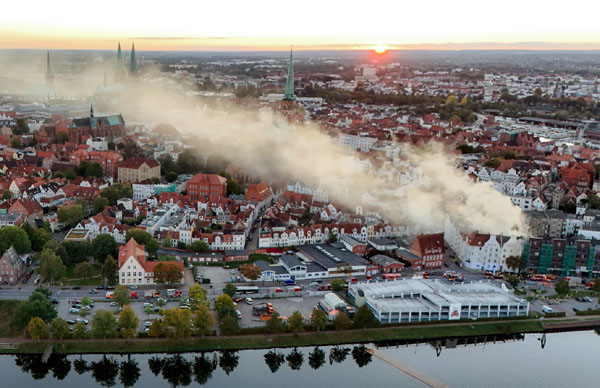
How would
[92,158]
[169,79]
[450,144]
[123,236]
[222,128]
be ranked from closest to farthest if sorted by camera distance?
[123,236]
[92,158]
[450,144]
[222,128]
[169,79]

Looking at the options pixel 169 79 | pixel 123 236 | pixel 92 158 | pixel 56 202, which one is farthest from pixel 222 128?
pixel 169 79

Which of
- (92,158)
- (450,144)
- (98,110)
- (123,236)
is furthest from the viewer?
(98,110)

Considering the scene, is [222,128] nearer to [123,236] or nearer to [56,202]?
[56,202]

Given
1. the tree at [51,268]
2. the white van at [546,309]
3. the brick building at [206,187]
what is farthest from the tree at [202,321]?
the brick building at [206,187]

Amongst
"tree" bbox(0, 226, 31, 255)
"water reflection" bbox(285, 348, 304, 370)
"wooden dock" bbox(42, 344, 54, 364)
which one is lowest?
"water reflection" bbox(285, 348, 304, 370)

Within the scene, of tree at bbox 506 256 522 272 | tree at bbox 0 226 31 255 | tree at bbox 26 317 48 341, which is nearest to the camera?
tree at bbox 26 317 48 341

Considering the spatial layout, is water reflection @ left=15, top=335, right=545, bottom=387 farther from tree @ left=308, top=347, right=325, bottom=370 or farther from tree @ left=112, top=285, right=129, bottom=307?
tree @ left=112, top=285, right=129, bottom=307

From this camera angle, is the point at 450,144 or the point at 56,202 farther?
the point at 450,144

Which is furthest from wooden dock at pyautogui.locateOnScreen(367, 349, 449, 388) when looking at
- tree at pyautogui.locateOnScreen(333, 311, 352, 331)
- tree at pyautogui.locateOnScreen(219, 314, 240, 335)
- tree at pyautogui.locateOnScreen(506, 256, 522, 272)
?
tree at pyautogui.locateOnScreen(506, 256, 522, 272)
